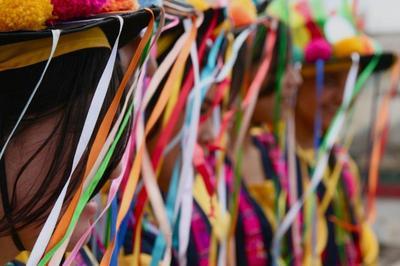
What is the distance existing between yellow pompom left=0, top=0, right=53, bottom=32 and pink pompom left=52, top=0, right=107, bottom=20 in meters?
0.04

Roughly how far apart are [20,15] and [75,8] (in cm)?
7

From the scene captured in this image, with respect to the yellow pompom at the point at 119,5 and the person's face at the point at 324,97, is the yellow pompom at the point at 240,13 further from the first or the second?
the yellow pompom at the point at 119,5

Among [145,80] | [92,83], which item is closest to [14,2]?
[92,83]

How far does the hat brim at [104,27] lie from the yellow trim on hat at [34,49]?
0.01m

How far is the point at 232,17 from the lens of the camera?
4.92 ft

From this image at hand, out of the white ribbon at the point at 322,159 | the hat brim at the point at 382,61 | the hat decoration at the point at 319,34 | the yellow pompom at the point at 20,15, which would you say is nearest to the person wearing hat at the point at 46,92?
the yellow pompom at the point at 20,15

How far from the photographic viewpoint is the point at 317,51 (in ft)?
6.36

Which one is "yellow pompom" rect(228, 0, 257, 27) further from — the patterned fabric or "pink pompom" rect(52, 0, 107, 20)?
"pink pompom" rect(52, 0, 107, 20)

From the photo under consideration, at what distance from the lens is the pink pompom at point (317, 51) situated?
1938 mm

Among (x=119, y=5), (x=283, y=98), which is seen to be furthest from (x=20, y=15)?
(x=283, y=98)

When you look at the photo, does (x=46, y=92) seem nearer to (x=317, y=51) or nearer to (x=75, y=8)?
(x=75, y=8)

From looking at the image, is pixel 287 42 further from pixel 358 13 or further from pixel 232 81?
pixel 358 13

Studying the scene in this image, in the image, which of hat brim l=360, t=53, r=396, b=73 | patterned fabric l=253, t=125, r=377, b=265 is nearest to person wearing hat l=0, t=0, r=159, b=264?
patterned fabric l=253, t=125, r=377, b=265

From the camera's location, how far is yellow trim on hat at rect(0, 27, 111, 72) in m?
0.69
